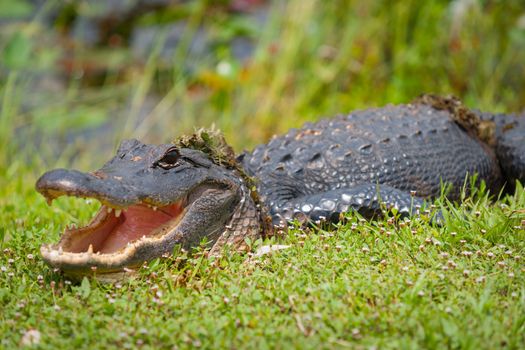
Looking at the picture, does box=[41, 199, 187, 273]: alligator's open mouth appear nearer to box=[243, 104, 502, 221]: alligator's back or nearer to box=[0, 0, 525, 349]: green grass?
box=[0, 0, 525, 349]: green grass

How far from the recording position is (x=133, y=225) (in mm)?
3975

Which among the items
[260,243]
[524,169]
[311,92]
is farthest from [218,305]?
[311,92]

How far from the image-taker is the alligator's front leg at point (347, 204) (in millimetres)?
4312

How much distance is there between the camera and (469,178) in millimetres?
5109

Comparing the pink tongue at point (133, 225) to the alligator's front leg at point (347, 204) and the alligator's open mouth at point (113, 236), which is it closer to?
the alligator's open mouth at point (113, 236)

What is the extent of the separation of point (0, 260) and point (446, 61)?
244 inches

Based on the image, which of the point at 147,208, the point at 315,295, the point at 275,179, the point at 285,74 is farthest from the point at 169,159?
the point at 285,74

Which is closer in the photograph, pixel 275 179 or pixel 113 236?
pixel 113 236

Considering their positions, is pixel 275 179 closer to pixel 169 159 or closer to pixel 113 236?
pixel 169 159

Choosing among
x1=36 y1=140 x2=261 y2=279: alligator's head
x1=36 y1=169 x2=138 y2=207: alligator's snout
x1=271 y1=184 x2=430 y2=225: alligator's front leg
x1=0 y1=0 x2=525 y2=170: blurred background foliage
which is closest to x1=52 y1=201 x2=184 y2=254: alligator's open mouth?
x1=36 y1=140 x2=261 y2=279: alligator's head

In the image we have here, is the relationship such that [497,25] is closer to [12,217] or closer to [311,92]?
[311,92]

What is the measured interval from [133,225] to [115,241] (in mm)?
148

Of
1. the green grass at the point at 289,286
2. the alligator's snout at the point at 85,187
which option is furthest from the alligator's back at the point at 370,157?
the alligator's snout at the point at 85,187

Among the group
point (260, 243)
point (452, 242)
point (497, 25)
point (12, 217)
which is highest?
point (497, 25)
